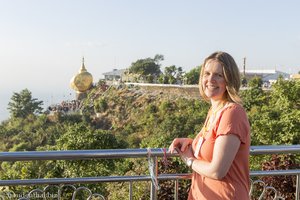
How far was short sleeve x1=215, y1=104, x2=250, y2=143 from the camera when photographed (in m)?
1.73

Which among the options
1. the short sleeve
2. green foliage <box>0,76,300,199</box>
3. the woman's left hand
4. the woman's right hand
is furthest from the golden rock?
the short sleeve

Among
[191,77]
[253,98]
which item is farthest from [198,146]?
[191,77]

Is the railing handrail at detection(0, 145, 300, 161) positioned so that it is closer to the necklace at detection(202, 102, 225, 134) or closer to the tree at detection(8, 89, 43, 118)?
the necklace at detection(202, 102, 225, 134)

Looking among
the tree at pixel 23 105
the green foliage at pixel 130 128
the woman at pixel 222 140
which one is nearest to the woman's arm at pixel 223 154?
the woman at pixel 222 140

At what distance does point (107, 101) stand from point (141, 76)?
11863 mm

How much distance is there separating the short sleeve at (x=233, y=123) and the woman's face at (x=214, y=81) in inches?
4.4

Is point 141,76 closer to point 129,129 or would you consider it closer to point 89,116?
point 89,116

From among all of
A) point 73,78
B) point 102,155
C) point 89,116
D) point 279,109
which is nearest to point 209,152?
point 102,155

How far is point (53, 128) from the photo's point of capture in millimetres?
31234

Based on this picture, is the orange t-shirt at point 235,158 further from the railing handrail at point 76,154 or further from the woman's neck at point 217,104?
the railing handrail at point 76,154

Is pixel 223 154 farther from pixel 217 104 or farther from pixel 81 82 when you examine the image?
pixel 81 82

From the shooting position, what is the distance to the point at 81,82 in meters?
48.3

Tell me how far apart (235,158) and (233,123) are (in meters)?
0.18

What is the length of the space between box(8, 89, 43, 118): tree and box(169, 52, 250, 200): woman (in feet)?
131
